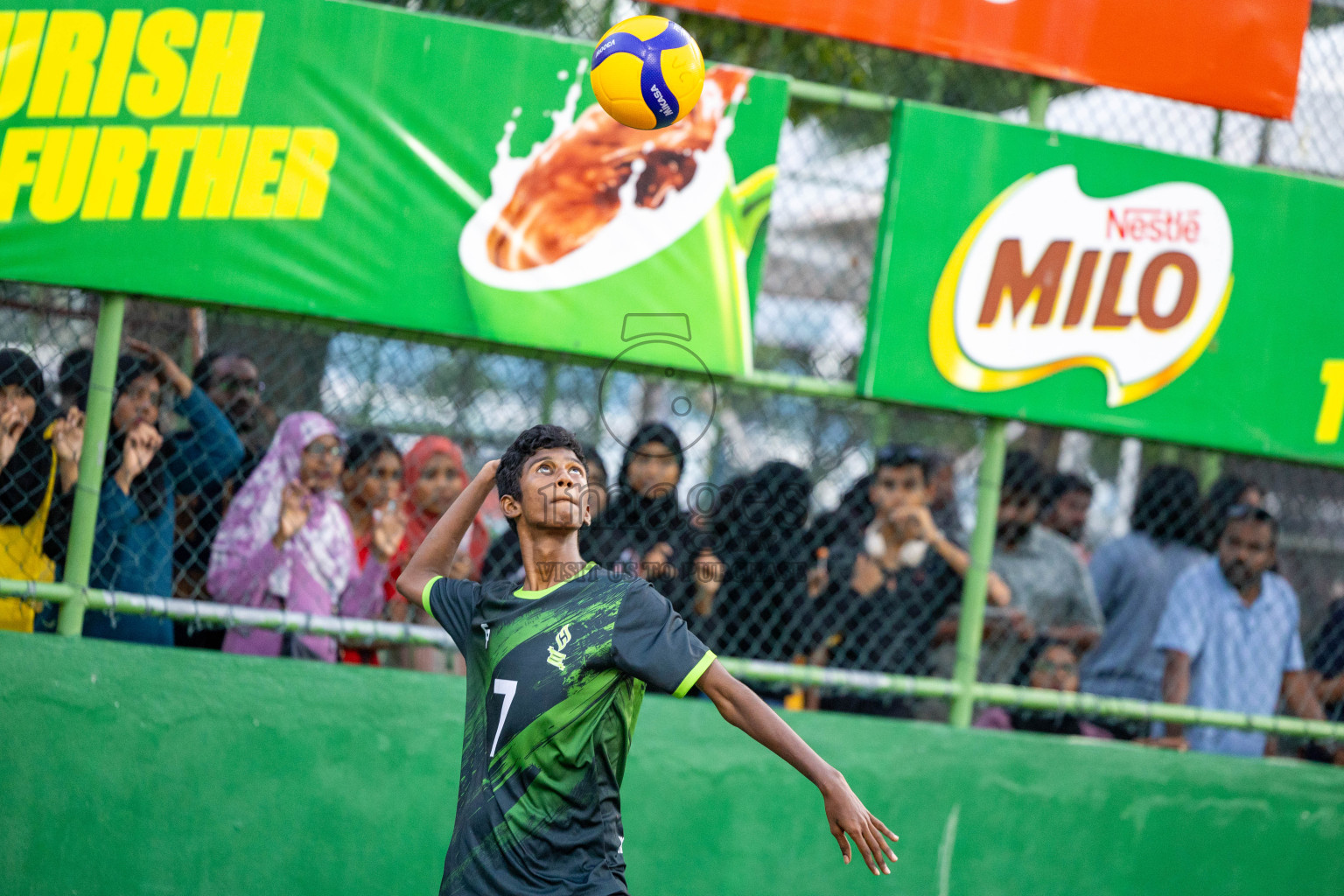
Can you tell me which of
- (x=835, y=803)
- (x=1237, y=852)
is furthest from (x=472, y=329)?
(x=1237, y=852)

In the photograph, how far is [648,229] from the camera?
14.8 feet

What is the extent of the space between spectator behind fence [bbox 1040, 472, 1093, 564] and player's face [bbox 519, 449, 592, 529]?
339cm

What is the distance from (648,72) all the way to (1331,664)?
4.47 meters

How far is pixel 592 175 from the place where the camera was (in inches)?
176

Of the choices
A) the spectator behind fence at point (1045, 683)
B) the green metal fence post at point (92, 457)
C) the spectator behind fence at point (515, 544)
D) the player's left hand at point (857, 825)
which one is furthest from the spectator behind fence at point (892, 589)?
the green metal fence post at point (92, 457)

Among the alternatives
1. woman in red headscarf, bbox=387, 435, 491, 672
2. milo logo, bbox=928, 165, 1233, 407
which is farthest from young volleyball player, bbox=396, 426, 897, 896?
milo logo, bbox=928, 165, 1233, 407

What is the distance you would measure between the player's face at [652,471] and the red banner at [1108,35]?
66.8 inches

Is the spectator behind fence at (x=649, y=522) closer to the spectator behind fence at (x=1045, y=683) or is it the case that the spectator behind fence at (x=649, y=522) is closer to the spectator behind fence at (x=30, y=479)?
the spectator behind fence at (x=1045, y=683)

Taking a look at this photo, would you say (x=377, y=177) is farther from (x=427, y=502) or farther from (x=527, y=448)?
(x=527, y=448)

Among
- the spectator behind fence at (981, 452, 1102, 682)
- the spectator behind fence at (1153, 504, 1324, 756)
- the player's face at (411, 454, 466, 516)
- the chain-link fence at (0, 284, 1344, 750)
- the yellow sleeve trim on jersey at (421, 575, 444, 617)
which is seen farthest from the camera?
the spectator behind fence at (981, 452, 1102, 682)

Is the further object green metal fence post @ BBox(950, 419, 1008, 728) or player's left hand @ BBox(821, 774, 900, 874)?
green metal fence post @ BBox(950, 419, 1008, 728)

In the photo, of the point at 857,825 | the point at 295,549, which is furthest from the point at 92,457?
the point at 857,825

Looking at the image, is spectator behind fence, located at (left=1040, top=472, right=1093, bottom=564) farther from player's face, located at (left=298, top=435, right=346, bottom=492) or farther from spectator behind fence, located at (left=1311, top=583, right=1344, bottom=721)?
player's face, located at (left=298, top=435, right=346, bottom=492)

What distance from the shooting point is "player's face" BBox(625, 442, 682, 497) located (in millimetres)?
4719
